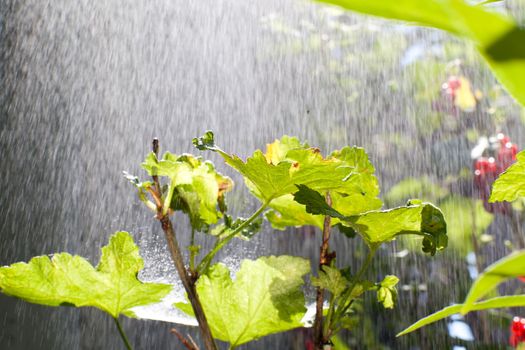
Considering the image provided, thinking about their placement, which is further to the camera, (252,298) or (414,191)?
(414,191)

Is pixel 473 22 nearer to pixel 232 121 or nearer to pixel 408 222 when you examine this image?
pixel 408 222

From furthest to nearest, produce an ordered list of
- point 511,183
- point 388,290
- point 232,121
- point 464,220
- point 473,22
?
point 232,121 → point 464,220 → point 388,290 → point 511,183 → point 473,22

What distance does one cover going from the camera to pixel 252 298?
39 centimetres

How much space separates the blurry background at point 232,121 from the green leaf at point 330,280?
0.47 metres

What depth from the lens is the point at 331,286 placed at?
0.35 metres

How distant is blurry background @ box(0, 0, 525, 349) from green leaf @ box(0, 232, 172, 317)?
422mm

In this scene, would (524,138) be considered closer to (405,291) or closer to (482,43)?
(405,291)

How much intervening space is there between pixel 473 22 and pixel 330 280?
10.4 inches

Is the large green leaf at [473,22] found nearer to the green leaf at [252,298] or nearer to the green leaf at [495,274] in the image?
the green leaf at [495,274]

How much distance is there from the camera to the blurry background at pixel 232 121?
1120 millimetres

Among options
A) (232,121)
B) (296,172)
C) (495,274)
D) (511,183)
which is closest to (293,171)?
(296,172)

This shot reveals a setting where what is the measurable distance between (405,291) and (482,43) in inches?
50.2

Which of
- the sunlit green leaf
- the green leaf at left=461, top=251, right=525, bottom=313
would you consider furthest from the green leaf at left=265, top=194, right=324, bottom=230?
the sunlit green leaf

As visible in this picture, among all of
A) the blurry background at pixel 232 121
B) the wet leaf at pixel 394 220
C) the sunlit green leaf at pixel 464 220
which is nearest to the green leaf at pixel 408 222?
the wet leaf at pixel 394 220
